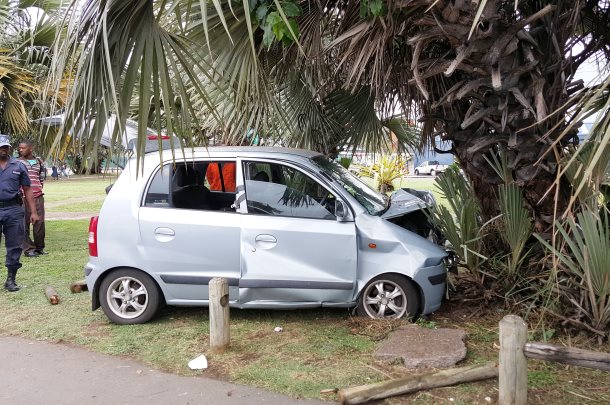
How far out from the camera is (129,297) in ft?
17.2

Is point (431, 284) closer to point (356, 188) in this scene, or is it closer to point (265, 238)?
point (356, 188)

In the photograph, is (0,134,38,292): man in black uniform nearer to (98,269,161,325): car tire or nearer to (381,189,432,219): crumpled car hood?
(98,269,161,325): car tire

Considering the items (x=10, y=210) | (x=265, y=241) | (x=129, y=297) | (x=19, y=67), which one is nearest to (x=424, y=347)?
(x=265, y=241)

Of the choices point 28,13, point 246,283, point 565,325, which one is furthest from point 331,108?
point 28,13

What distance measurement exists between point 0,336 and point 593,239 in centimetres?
535

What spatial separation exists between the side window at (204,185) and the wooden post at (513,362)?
2825mm

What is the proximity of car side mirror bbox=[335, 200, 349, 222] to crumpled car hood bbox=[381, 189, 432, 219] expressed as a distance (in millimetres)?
432

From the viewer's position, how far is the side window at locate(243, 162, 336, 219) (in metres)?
5.06

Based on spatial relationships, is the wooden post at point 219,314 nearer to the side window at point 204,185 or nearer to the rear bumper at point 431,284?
the side window at point 204,185

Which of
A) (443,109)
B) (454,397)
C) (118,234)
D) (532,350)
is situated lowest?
(454,397)

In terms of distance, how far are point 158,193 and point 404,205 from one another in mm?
2567

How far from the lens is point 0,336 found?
5.13 m

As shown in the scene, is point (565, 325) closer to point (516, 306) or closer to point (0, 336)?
point (516, 306)

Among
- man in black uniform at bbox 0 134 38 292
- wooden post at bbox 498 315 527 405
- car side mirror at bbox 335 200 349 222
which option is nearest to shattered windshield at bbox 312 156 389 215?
car side mirror at bbox 335 200 349 222
